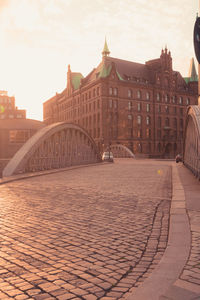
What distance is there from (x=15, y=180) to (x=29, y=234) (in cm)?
1002

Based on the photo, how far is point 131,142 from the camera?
65375 mm

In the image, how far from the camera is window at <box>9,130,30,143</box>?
129 feet

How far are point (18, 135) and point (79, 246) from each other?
36410 millimetres

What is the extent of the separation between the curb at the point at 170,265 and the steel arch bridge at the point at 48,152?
13.0 m

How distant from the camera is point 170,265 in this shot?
379cm

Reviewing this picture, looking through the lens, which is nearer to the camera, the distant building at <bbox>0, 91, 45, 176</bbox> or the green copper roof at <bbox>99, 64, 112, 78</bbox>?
the distant building at <bbox>0, 91, 45, 176</bbox>

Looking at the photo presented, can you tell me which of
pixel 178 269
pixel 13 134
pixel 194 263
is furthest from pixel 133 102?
pixel 178 269

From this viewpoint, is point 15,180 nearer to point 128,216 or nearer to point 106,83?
point 128,216

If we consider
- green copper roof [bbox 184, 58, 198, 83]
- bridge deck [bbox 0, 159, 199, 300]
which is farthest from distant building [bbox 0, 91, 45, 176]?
green copper roof [bbox 184, 58, 198, 83]

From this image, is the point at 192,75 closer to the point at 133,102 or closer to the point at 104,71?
the point at 133,102

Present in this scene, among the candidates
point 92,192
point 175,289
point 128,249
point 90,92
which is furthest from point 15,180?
point 90,92

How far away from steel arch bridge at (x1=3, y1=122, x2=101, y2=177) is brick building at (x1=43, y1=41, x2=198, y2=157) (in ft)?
103

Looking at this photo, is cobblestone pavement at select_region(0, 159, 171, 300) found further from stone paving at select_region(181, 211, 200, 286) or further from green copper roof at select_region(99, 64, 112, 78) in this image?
green copper roof at select_region(99, 64, 112, 78)

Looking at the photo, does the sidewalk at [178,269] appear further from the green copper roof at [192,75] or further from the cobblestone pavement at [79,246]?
the green copper roof at [192,75]
